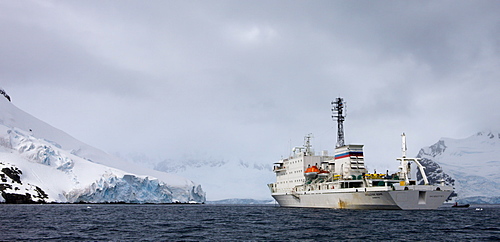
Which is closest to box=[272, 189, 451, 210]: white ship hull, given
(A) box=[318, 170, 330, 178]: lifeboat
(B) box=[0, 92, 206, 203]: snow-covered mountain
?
(A) box=[318, 170, 330, 178]: lifeboat

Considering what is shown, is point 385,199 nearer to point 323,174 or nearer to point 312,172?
point 323,174

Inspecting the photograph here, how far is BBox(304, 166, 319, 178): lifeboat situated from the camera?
64.2 m

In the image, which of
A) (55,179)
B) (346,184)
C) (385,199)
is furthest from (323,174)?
(55,179)

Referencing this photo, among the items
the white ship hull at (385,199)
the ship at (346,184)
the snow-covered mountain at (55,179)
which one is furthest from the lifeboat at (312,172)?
the snow-covered mountain at (55,179)

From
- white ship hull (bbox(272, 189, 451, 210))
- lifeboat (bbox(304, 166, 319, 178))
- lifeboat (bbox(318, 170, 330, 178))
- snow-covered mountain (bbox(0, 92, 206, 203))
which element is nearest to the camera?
white ship hull (bbox(272, 189, 451, 210))

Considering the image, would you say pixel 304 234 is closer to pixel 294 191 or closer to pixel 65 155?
pixel 294 191

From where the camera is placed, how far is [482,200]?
175 m

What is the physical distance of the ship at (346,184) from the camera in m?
49.6

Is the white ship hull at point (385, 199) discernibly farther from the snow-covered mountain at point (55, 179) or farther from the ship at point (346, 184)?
the snow-covered mountain at point (55, 179)

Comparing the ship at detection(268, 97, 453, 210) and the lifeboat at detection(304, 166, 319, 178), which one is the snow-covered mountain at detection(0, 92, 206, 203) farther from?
the lifeboat at detection(304, 166, 319, 178)

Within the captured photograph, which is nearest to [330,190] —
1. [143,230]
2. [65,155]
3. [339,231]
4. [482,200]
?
[339,231]

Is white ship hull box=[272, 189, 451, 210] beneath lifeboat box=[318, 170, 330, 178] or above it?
beneath

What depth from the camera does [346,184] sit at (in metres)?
55.7

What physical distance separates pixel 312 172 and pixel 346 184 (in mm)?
9167
